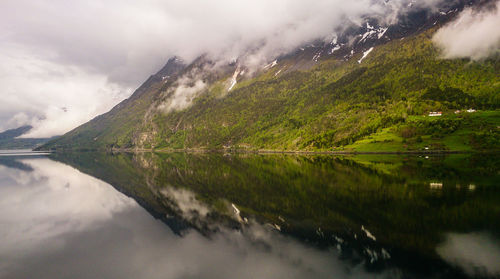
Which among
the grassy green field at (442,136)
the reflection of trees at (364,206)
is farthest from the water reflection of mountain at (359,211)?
the grassy green field at (442,136)

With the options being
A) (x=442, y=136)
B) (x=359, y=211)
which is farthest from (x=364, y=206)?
(x=442, y=136)

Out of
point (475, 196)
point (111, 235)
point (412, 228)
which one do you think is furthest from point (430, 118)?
point (111, 235)

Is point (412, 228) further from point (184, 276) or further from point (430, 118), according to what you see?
point (430, 118)

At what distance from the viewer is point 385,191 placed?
43312 millimetres

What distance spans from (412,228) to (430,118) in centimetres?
18877

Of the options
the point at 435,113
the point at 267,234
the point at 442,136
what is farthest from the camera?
the point at 435,113

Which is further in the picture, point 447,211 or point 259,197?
point 259,197

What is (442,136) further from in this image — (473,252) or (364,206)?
(473,252)

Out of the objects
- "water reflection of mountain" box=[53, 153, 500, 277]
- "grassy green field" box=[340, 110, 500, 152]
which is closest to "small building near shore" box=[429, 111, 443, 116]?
"grassy green field" box=[340, 110, 500, 152]

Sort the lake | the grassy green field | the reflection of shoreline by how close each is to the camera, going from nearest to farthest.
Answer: the reflection of shoreline, the lake, the grassy green field

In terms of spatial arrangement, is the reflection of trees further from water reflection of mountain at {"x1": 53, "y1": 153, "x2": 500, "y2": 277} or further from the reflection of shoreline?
the reflection of shoreline

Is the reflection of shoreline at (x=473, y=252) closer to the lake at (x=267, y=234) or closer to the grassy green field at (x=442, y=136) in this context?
the lake at (x=267, y=234)

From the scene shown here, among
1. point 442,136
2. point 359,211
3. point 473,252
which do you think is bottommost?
point 442,136

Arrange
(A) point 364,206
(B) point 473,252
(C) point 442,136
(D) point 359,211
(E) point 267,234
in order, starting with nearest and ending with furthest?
(B) point 473,252 → (E) point 267,234 → (D) point 359,211 → (A) point 364,206 → (C) point 442,136
